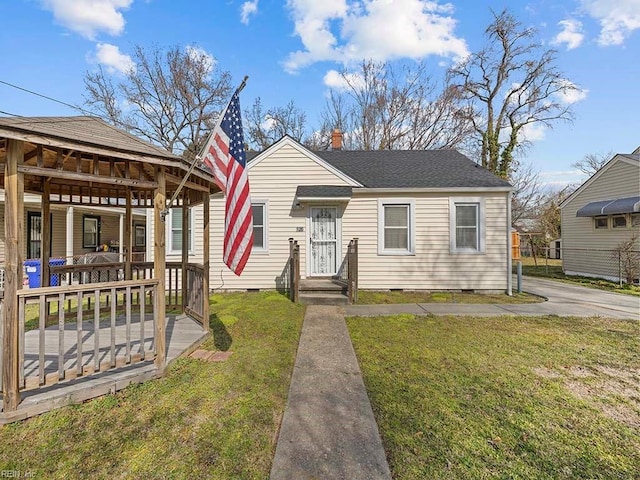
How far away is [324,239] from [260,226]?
1.96 meters

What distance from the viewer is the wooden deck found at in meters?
2.83

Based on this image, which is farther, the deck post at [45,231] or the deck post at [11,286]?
the deck post at [45,231]

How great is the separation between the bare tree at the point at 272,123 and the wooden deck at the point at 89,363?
2251 centimetres

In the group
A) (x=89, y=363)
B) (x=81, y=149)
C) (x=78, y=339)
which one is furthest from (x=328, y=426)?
Answer: (x=81, y=149)

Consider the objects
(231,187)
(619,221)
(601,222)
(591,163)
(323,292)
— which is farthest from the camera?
(591,163)

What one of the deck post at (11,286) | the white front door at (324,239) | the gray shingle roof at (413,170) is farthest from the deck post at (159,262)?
the gray shingle roof at (413,170)

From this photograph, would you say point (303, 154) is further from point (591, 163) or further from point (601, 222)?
point (591, 163)

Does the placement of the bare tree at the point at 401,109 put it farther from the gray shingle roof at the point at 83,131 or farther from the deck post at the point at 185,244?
the gray shingle roof at the point at 83,131

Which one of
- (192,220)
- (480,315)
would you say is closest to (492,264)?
(480,315)

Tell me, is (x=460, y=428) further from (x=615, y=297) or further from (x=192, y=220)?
(x=615, y=297)

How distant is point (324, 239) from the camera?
9117mm

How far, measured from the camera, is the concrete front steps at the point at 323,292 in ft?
24.9

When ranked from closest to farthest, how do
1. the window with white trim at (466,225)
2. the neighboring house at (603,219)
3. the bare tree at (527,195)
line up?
1. the window with white trim at (466,225)
2. the neighboring house at (603,219)
3. the bare tree at (527,195)

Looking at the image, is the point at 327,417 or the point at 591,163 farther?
the point at 591,163
